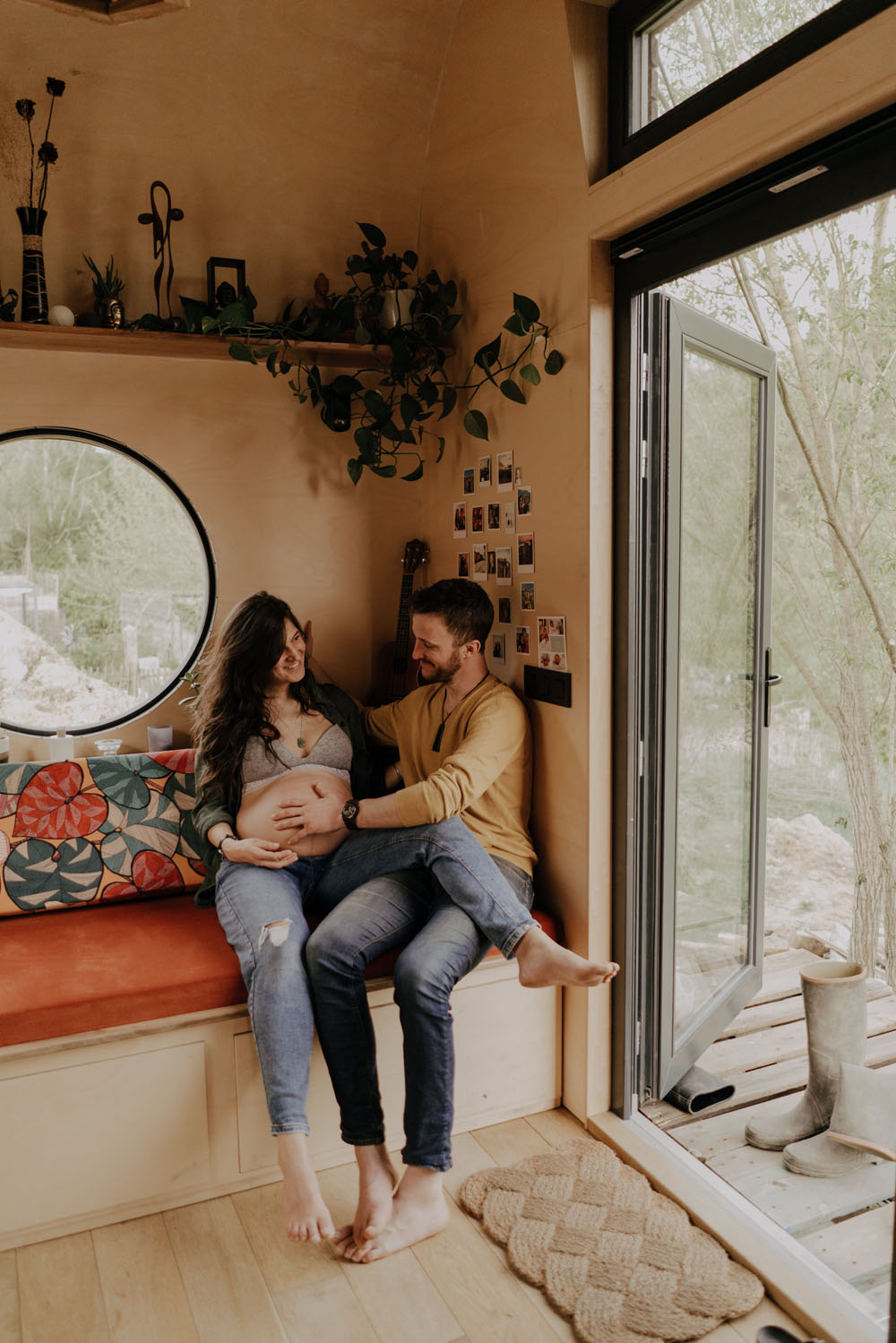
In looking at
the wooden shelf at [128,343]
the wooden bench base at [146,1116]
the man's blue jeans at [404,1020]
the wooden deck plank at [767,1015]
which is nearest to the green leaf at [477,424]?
the wooden shelf at [128,343]

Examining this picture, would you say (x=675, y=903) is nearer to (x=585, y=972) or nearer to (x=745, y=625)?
(x=585, y=972)

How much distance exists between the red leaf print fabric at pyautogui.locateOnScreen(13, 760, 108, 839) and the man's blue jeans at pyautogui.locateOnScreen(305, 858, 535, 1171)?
86cm

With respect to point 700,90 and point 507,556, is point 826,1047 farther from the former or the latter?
point 700,90

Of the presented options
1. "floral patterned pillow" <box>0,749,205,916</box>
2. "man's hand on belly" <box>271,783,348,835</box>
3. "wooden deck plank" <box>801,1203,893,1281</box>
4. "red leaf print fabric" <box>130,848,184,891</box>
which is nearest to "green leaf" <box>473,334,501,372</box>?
"man's hand on belly" <box>271,783,348,835</box>

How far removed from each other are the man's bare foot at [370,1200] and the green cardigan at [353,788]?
82cm

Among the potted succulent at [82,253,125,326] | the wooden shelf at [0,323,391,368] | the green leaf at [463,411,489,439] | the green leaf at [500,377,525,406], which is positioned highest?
the potted succulent at [82,253,125,326]

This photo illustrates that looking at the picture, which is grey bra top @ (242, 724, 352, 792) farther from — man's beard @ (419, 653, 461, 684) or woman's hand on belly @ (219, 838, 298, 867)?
man's beard @ (419, 653, 461, 684)

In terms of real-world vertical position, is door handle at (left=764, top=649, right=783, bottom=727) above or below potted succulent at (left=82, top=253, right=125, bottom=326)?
below

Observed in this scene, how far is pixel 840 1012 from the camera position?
2.46m

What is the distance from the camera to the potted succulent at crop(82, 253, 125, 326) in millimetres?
2736

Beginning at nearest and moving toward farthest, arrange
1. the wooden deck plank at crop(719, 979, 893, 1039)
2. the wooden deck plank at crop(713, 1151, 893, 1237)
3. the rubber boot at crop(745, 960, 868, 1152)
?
the wooden deck plank at crop(713, 1151, 893, 1237) → the rubber boot at crop(745, 960, 868, 1152) → the wooden deck plank at crop(719, 979, 893, 1039)

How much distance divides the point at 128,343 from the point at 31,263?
0.32 meters

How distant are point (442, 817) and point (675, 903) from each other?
0.68m

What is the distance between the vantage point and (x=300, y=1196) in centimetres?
192
